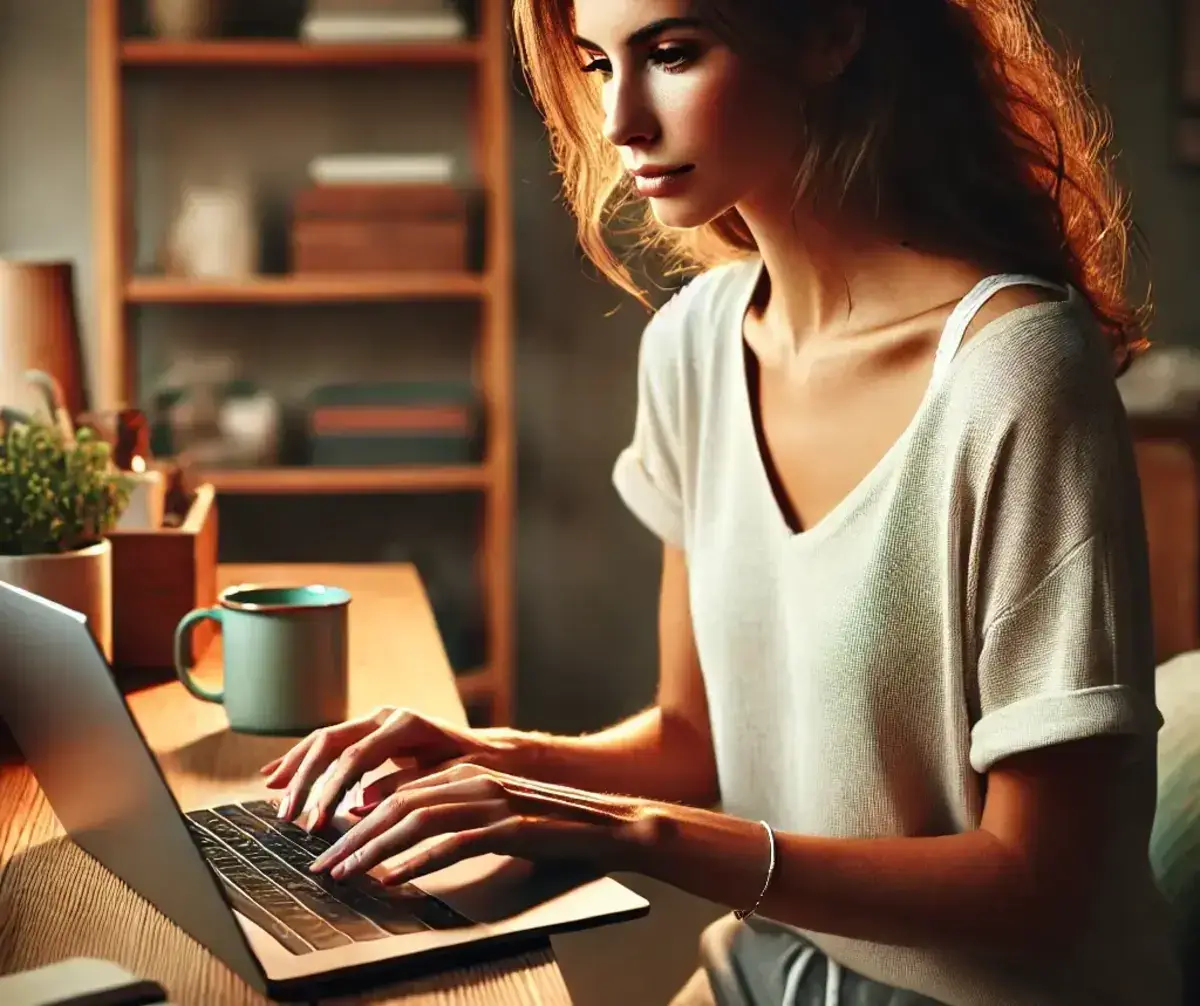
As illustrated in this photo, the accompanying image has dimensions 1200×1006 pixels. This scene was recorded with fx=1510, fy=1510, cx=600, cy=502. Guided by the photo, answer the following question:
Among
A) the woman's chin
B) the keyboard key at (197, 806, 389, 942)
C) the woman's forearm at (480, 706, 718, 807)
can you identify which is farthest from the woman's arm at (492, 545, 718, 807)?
the woman's chin

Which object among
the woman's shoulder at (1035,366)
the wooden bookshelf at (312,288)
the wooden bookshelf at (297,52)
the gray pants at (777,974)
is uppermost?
the wooden bookshelf at (297,52)

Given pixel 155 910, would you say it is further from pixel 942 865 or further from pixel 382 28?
pixel 382 28

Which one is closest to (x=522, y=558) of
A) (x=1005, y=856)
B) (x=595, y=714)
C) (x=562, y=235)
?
(x=595, y=714)

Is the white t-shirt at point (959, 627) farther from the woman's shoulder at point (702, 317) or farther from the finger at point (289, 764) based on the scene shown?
the finger at point (289, 764)

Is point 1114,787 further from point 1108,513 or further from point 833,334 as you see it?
point 833,334

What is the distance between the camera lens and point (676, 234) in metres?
1.39

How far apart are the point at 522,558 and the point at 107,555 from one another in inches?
83.6

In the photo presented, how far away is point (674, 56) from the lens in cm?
101

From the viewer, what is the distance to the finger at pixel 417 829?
803mm

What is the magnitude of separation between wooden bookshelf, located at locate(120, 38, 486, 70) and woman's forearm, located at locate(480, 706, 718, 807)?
1.89 meters

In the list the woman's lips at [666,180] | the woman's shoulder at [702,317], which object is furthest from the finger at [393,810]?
the woman's shoulder at [702,317]

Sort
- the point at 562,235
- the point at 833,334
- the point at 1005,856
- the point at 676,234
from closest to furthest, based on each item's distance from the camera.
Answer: the point at 1005,856
the point at 833,334
the point at 676,234
the point at 562,235

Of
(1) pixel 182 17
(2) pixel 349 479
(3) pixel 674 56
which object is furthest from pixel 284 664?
(1) pixel 182 17

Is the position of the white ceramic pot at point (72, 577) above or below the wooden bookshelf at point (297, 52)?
below
